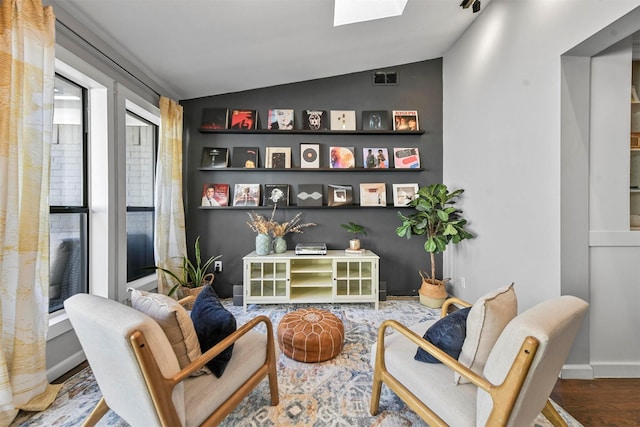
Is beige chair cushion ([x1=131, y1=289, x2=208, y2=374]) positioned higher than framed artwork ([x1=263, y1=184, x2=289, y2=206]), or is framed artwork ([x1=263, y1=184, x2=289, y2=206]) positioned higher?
framed artwork ([x1=263, y1=184, x2=289, y2=206])

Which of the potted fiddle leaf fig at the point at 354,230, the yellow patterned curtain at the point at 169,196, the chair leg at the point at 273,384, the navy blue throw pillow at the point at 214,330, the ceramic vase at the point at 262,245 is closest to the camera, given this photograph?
the navy blue throw pillow at the point at 214,330

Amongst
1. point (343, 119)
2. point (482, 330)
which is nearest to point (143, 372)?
point (482, 330)

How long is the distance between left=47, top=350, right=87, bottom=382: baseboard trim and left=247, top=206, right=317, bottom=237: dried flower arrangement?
1.78 metres

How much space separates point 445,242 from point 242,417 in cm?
240

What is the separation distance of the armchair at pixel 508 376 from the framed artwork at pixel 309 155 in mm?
2354

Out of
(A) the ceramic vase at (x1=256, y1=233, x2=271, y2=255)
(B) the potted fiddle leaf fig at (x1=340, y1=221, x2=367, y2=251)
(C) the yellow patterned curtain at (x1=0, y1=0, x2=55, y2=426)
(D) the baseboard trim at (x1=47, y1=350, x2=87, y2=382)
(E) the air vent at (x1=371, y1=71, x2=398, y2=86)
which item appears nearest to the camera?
(C) the yellow patterned curtain at (x1=0, y1=0, x2=55, y2=426)

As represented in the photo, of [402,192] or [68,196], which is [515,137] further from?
[68,196]

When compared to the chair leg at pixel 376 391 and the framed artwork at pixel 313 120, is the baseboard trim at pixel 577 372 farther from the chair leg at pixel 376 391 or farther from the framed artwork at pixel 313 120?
the framed artwork at pixel 313 120

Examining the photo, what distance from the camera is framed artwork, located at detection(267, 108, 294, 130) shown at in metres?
3.22

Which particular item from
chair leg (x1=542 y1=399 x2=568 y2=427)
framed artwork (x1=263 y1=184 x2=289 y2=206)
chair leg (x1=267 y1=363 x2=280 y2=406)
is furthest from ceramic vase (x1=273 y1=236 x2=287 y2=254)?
chair leg (x1=542 y1=399 x2=568 y2=427)

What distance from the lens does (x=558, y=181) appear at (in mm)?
1737

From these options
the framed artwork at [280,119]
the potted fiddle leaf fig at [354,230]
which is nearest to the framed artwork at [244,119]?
the framed artwork at [280,119]

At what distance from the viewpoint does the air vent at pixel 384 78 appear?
331 centimetres

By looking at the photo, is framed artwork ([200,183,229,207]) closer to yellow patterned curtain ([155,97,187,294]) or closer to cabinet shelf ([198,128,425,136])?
yellow patterned curtain ([155,97,187,294])
